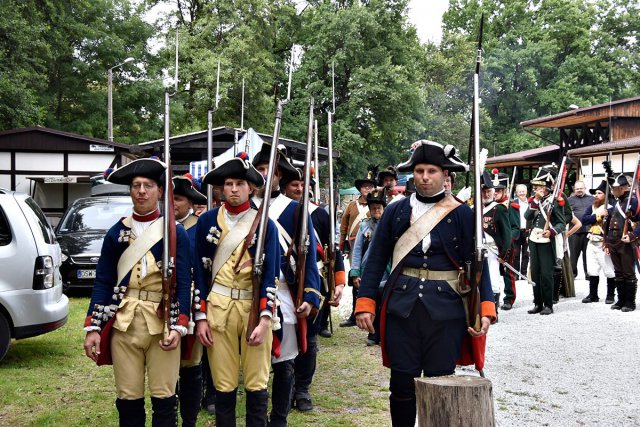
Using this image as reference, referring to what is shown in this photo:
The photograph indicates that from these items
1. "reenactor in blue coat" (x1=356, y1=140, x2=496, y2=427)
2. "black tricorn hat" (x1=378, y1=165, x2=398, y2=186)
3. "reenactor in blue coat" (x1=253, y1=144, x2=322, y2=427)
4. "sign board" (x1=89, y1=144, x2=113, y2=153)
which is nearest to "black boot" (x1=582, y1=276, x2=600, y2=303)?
"black tricorn hat" (x1=378, y1=165, x2=398, y2=186)

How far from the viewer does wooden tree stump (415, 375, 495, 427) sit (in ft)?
11.7

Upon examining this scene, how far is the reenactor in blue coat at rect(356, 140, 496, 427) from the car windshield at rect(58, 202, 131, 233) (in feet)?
33.8

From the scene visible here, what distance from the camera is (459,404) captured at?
3.56 m

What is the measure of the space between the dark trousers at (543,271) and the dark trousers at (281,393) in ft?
23.2

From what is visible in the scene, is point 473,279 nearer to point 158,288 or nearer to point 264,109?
point 158,288

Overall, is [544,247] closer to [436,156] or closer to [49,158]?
[436,156]

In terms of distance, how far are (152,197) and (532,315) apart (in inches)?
318

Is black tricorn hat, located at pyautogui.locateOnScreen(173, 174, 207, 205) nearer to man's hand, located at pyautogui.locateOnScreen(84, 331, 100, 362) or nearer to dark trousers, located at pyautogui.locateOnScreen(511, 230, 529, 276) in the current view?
man's hand, located at pyautogui.locateOnScreen(84, 331, 100, 362)

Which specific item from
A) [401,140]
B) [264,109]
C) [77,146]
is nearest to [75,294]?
[77,146]

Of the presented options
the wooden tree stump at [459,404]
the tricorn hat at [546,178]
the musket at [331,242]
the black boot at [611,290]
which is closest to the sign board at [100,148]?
the tricorn hat at [546,178]

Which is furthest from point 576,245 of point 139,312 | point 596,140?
point 596,140

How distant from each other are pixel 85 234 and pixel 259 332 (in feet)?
32.7

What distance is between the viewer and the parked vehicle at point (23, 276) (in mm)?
7387

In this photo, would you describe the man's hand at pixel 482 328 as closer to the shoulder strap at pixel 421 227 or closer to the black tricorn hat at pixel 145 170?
the shoulder strap at pixel 421 227
